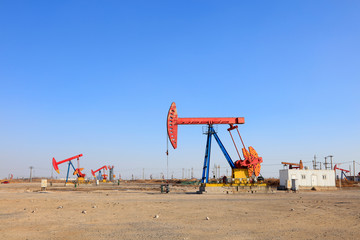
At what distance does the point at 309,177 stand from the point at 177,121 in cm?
2955

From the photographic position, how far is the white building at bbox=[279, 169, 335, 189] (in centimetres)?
5052

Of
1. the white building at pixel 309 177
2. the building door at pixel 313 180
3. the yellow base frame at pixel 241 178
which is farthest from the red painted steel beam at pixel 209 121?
the building door at pixel 313 180

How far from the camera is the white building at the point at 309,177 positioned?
50516 mm

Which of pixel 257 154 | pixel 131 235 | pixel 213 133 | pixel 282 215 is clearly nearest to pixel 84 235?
pixel 131 235

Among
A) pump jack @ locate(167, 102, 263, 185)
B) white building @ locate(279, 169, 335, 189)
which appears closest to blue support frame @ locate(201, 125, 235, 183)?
pump jack @ locate(167, 102, 263, 185)

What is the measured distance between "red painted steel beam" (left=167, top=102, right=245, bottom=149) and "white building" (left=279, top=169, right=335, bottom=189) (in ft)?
67.7

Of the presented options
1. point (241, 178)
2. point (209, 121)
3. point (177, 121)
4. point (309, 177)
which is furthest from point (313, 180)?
point (177, 121)

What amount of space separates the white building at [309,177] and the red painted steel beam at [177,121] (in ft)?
67.7

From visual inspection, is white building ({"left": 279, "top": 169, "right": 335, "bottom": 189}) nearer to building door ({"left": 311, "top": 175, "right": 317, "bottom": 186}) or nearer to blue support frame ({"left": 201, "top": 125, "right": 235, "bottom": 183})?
building door ({"left": 311, "top": 175, "right": 317, "bottom": 186})

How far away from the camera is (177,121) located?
Result: 32875mm

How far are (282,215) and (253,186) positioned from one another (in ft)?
65.8

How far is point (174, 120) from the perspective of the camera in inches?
1282

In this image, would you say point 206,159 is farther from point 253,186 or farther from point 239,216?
point 239,216

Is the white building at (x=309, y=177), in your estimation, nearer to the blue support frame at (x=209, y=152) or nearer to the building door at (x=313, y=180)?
the building door at (x=313, y=180)
